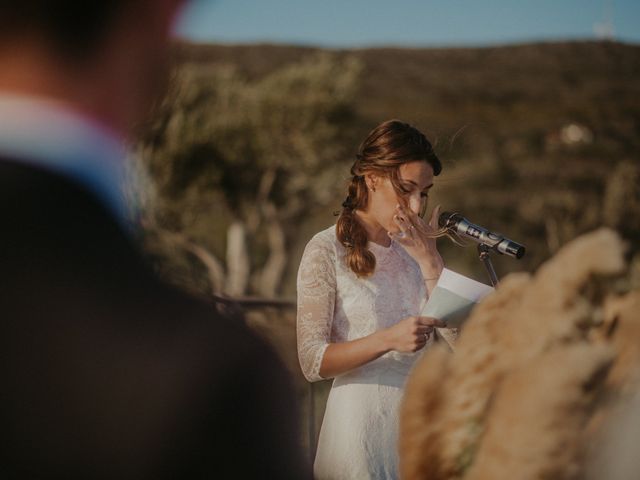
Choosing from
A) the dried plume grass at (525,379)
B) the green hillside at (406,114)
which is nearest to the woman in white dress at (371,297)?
the dried plume grass at (525,379)

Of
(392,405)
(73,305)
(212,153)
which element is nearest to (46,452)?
(73,305)

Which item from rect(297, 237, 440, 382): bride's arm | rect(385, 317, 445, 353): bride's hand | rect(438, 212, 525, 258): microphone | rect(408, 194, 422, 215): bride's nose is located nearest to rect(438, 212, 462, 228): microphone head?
rect(438, 212, 525, 258): microphone

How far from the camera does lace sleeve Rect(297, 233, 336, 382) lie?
341 centimetres

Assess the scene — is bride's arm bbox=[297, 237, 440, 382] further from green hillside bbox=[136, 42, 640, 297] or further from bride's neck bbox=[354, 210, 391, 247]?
green hillside bbox=[136, 42, 640, 297]

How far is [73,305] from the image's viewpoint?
653 millimetres

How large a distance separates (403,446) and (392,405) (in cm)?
288

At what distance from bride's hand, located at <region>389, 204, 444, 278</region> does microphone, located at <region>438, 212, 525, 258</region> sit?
0.09 m

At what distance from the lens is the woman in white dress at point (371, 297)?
3.41 meters

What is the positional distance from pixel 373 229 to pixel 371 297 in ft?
1.32

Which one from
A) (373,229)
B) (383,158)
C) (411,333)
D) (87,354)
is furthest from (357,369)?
(87,354)

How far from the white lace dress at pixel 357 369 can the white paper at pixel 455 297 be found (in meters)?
0.42

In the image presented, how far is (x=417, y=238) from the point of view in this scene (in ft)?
12.5

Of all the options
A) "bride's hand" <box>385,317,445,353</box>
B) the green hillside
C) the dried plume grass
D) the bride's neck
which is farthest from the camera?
the green hillside

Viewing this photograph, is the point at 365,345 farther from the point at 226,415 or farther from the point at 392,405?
the point at 226,415
